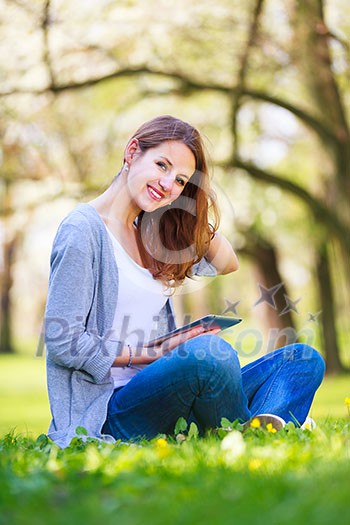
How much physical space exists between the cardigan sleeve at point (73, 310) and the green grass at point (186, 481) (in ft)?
0.97

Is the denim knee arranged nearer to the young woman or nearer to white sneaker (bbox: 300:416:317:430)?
the young woman

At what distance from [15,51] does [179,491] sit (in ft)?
27.2

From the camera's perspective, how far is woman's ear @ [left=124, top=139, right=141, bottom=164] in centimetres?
333

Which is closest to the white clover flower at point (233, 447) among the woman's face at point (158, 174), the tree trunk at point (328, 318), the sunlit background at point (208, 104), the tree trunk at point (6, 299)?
the woman's face at point (158, 174)

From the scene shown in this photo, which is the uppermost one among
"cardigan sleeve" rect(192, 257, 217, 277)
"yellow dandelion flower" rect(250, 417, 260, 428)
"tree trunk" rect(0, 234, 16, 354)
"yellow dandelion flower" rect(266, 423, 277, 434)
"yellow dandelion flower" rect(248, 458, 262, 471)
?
"cardigan sleeve" rect(192, 257, 217, 277)

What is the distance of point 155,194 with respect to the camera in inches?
128

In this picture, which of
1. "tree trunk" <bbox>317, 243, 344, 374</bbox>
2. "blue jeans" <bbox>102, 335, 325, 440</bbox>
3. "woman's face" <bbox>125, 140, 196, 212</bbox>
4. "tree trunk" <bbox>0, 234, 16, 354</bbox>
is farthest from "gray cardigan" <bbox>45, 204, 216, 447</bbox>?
"tree trunk" <bbox>0, 234, 16, 354</bbox>

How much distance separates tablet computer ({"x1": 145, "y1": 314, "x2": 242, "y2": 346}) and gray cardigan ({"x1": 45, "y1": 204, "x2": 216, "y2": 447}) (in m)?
0.17

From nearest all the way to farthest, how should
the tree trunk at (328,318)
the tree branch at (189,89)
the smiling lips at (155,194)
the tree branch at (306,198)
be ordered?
the smiling lips at (155,194), the tree branch at (189,89), the tree branch at (306,198), the tree trunk at (328,318)

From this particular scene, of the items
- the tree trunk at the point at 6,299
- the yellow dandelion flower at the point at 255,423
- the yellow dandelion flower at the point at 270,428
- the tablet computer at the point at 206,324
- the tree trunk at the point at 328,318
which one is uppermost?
the tablet computer at the point at 206,324

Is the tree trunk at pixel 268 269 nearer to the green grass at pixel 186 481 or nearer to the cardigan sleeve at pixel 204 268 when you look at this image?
the cardigan sleeve at pixel 204 268

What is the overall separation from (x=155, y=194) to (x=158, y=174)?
8 centimetres

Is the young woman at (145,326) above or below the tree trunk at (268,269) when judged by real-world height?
above

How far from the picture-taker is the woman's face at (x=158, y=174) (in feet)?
10.7
